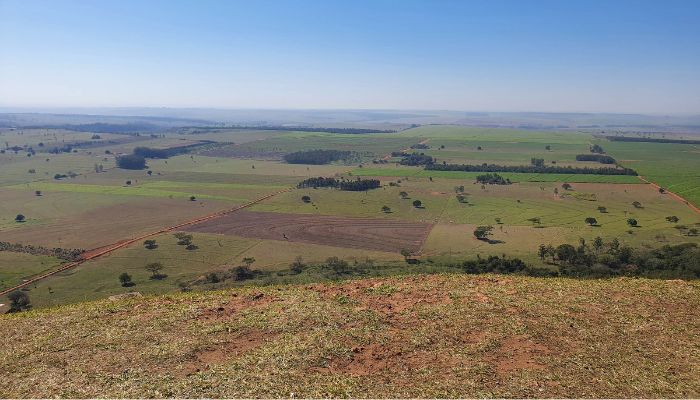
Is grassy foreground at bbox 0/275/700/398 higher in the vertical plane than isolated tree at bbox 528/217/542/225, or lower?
higher

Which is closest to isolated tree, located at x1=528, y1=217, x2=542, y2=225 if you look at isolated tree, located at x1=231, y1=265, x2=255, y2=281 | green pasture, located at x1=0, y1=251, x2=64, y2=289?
isolated tree, located at x1=231, y1=265, x2=255, y2=281

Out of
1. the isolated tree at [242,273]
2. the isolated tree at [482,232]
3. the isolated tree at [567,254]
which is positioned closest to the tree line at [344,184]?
the isolated tree at [482,232]

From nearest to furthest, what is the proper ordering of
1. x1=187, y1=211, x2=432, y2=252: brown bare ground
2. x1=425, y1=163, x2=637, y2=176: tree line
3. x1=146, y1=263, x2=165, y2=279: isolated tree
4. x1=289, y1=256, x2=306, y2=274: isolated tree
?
x1=289, y1=256, x2=306, y2=274: isolated tree
x1=146, y1=263, x2=165, y2=279: isolated tree
x1=187, y1=211, x2=432, y2=252: brown bare ground
x1=425, y1=163, x2=637, y2=176: tree line

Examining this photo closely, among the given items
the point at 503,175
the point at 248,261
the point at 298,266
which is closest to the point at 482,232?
the point at 298,266

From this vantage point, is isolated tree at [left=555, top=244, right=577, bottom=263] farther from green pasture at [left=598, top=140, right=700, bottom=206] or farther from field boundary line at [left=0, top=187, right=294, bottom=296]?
field boundary line at [left=0, top=187, right=294, bottom=296]

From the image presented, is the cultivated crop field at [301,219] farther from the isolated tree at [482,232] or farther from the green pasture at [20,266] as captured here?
the isolated tree at [482,232]

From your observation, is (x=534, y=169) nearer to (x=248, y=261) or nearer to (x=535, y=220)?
(x=535, y=220)

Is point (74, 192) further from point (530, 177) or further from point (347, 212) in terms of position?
point (530, 177)
